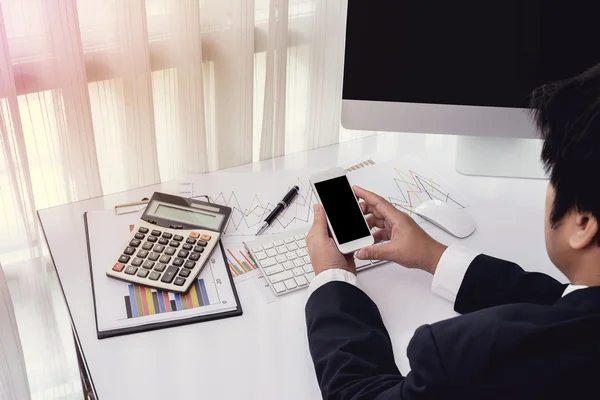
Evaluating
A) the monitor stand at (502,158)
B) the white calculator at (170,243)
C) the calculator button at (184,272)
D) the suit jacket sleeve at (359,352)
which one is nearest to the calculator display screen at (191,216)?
the white calculator at (170,243)

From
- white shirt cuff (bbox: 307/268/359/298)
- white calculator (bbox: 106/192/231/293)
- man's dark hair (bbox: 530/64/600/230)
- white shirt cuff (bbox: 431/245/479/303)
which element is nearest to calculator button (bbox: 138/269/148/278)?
white calculator (bbox: 106/192/231/293)

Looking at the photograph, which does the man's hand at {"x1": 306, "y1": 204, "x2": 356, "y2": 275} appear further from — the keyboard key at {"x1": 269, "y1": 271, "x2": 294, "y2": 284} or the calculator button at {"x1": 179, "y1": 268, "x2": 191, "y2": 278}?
the calculator button at {"x1": 179, "y1": 268, "x2": 191, "y2": 278}

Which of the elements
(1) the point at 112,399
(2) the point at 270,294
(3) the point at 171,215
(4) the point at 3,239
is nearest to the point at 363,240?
(2) the point at 270,294

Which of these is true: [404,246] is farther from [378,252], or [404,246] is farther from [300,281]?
[300,281]

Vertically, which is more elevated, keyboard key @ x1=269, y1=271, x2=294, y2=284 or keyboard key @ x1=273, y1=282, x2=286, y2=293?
keyboard key @ x1=269, y1=271, x2=294, y2=284

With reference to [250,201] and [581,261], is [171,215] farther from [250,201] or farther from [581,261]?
[581,261]

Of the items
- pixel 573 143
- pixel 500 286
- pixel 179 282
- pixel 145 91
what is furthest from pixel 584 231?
pixel 145 91

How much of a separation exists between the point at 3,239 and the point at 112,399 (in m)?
0.44

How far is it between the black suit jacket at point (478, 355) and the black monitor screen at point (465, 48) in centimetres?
41

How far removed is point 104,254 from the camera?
3.43ft

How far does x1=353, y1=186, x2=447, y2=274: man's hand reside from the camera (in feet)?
3.37

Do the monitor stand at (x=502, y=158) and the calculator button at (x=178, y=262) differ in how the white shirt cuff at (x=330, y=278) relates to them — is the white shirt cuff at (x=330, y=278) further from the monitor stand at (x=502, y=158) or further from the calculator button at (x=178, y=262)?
the monitor stand at (x=502, y=158)

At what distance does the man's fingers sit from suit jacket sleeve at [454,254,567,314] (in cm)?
11

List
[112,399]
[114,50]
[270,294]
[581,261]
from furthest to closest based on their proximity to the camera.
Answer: [114,50]
[270,294]
[112,399]
[581,261]
